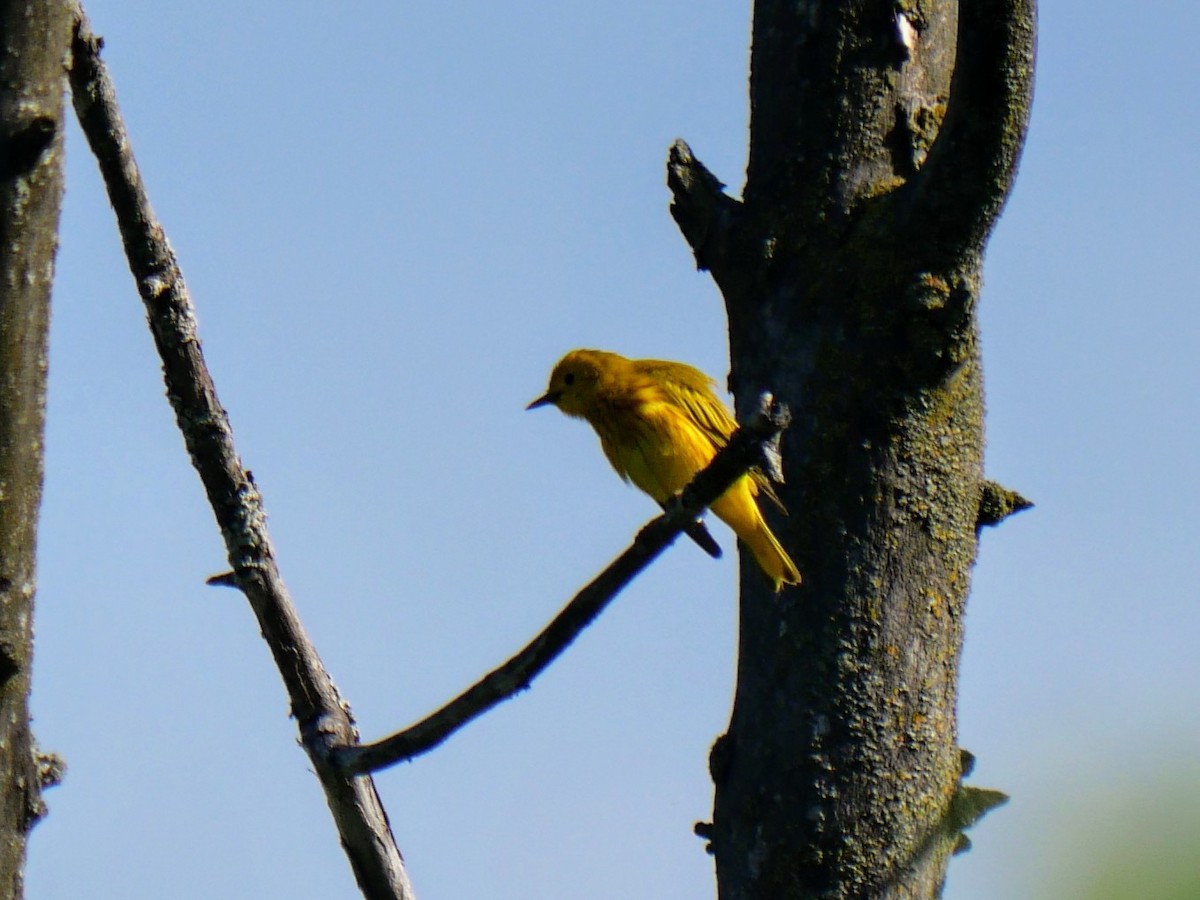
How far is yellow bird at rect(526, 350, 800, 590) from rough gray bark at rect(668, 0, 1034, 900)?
146cm

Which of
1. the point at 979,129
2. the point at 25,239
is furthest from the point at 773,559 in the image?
the point at 25,239

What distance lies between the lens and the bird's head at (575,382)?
5.75 meters

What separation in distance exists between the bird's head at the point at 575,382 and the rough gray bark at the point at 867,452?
6.20ft

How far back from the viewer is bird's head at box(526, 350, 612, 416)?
18.9 feet

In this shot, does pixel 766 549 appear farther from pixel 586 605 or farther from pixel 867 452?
pixel 586 605

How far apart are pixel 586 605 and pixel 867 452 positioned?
101cm

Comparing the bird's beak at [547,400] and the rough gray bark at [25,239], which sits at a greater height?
the bird's beak at [547,400]

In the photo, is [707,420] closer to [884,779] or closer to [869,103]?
[869,103]

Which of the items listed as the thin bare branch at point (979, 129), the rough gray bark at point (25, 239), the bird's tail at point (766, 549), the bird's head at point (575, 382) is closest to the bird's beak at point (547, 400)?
the bird's head at point (575, 382)

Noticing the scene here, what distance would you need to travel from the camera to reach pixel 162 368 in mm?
2986

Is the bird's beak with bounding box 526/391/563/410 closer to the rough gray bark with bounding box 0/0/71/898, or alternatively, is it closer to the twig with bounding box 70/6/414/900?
the twig with bounding box 70/6/414/900

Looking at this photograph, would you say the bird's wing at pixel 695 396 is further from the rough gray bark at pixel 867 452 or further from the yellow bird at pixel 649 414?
the rough gray bark at pixel 867 452

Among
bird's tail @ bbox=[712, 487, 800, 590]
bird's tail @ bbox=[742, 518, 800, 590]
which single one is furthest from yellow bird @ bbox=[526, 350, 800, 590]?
bird's tail @ bbox=[742, 518, 800, 590]

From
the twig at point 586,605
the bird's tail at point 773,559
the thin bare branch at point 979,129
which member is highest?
the thin bare branch at point 979,129
